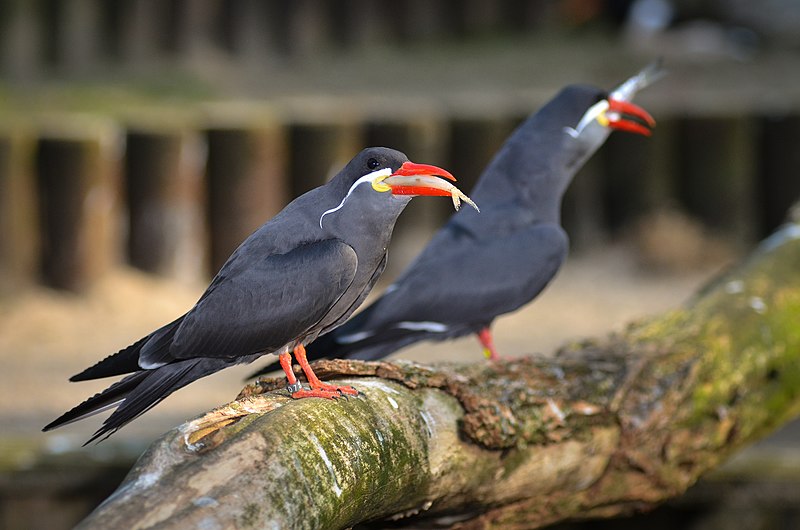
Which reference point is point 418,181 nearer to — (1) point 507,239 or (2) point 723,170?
(1) point 507,239

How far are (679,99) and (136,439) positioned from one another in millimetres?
6035

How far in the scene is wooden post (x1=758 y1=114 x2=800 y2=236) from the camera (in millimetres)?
8602

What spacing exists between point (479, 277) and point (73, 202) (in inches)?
151

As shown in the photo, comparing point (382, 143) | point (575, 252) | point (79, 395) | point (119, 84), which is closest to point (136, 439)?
point (79, 395)

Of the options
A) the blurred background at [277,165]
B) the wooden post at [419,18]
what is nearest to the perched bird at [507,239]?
the blurred background at [277,165]

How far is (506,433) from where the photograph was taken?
3.42m

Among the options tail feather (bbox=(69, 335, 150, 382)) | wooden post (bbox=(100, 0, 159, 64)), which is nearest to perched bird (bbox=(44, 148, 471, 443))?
tail feather (bbox=(69, 335, 150, 382))

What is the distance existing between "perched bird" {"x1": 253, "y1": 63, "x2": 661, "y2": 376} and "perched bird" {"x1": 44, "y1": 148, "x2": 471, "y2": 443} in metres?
1.14

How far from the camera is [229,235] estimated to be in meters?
8.05

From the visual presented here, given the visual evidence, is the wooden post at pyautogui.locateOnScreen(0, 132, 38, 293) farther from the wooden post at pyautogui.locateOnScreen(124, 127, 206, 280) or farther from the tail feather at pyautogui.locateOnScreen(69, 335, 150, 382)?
the tail feather at pyautogui.locateOnScreen(69, 335, 150, 382)

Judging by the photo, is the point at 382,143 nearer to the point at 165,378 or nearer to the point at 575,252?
the point at 575,252

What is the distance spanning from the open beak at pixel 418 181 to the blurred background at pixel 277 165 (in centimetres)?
208

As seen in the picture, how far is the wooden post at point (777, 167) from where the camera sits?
8.60 meters

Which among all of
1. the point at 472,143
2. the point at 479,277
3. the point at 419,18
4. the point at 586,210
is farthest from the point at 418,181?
the point at 419,18
